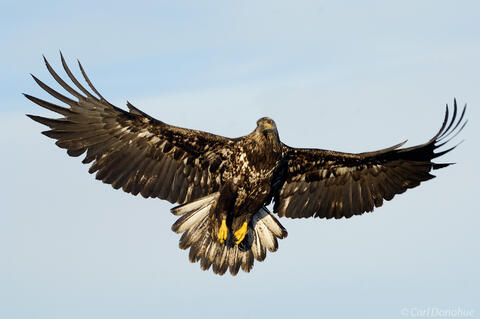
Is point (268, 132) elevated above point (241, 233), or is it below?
above

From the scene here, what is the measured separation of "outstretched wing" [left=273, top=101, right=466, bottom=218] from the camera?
1611 cm

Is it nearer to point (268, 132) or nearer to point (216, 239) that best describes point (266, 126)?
point (268, 132)

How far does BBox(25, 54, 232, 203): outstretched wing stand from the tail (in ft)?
0.74

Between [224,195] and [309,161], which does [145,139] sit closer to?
[224,195]

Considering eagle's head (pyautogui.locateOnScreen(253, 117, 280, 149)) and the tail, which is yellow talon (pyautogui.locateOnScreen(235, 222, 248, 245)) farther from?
eagle's head (pyautogui.locateOnScreen(253, 117, 280, 149))

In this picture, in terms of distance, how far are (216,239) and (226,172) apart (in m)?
1.08

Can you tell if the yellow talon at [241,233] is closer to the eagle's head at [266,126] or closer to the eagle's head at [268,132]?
the eagle's head at [268,132]

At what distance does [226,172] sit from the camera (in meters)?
15.8

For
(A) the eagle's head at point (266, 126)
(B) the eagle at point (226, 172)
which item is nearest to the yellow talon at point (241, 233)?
(B) the eagle at point (226, 172)

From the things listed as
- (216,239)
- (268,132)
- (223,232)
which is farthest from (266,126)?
(216,239)

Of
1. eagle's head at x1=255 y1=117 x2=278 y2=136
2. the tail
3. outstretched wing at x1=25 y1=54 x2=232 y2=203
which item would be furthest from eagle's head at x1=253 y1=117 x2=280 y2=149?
the tail

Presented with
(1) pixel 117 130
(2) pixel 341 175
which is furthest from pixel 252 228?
(1) pixel 117 130

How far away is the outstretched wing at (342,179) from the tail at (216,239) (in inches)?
12.8

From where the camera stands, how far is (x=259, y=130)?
50.8ft
